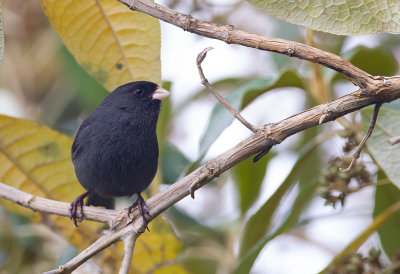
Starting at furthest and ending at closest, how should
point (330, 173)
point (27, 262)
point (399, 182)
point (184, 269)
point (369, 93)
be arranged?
1. point (27, 262)
2. point (184, 269)
3. point (330, 173)
4. point (399, 182)
5. point (369, 93)

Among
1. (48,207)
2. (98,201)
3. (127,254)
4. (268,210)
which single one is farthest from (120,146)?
(127,254)

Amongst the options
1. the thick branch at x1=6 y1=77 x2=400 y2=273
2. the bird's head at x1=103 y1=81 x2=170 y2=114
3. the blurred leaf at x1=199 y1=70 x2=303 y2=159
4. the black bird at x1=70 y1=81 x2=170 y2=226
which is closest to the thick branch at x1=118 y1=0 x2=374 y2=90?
the thick branch at x1=6 y1=77 x2=400 y2=273

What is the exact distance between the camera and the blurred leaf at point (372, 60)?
8.55ft

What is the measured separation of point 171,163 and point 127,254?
154cm

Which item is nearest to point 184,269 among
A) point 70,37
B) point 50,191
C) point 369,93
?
point 50,191

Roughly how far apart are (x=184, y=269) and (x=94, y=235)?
52 cm

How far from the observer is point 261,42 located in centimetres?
159

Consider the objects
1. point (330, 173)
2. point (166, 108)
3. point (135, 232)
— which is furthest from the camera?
point (166, 108)

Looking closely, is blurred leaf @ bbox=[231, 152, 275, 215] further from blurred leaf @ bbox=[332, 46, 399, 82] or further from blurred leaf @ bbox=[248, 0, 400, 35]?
blurred leaf @ bbox=[248, 0, 400, 35]

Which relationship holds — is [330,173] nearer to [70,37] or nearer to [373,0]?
[373,0]

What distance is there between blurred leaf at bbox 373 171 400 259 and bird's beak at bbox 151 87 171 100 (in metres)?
1.22

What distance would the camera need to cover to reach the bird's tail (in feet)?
10.8

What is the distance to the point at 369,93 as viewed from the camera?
1544mm

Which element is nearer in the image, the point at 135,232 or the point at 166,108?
the point at 135,232
